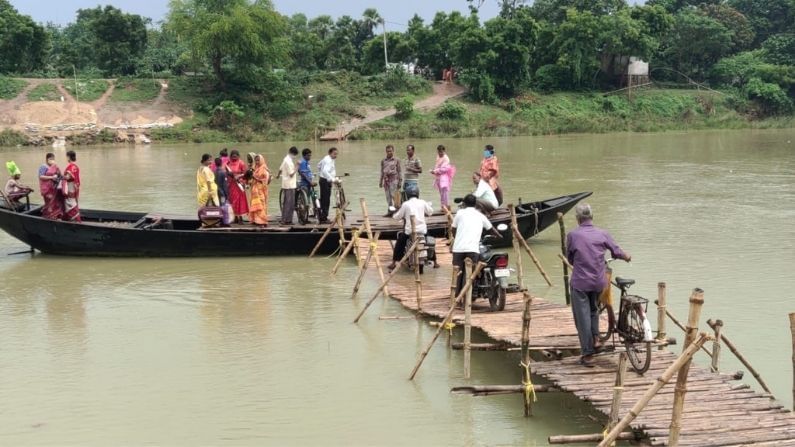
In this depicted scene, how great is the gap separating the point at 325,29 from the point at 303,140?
22273 mm

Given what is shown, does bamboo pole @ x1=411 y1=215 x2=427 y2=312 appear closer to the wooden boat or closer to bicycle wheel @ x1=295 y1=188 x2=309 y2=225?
the wooden boat

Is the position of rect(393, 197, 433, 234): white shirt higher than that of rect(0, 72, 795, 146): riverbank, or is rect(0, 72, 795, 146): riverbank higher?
rect(0, 72, 795, 146): riverbank

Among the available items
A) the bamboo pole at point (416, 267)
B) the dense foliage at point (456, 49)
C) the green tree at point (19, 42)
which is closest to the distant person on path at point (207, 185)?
the bamboo pole at point (416, 267)

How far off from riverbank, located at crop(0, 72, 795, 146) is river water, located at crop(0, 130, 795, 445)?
23.4 meters

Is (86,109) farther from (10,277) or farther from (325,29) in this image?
(10,277)

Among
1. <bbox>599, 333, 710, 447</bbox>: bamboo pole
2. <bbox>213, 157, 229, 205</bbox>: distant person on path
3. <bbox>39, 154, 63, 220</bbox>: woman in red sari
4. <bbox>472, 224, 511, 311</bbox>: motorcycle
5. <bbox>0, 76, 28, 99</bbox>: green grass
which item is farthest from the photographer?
<bbox>0, 76, 28, 99</bbox>: green grass

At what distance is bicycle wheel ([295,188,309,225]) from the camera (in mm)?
12336

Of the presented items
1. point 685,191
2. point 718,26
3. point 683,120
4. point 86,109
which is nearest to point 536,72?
point 683,120

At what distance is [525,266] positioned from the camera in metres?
11.3

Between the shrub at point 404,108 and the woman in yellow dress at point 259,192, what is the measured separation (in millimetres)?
28749

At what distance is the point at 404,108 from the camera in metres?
40.4

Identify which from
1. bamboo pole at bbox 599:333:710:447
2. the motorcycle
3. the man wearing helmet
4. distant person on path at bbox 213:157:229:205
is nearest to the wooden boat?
distant person on path at bbox 213:157:229:205

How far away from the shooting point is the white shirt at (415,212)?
31.3 ft

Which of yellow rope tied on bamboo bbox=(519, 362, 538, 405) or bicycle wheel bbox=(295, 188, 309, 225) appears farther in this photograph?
bicycle wheel bbox=(295, 188, 309, 225)
